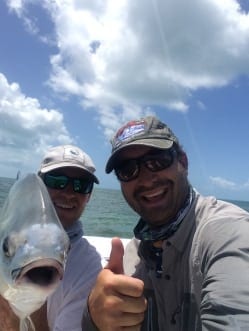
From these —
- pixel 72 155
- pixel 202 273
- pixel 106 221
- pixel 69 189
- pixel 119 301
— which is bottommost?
pixel 119 301

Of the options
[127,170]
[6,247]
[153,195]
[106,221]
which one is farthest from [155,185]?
[106,221]

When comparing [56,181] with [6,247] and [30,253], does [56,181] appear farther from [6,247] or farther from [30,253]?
[30,253]

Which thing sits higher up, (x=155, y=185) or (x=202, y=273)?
(x=155, y=185)

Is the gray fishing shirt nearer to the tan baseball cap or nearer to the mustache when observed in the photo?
the mustache

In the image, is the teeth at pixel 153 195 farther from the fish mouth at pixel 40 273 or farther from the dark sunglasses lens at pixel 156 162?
the fish mouth at pixel 40 273

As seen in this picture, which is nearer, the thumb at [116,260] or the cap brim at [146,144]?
the thumb at [116,260]

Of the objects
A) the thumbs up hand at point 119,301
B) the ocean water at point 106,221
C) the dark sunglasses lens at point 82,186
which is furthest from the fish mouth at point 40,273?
the ocean water at point 106,221
